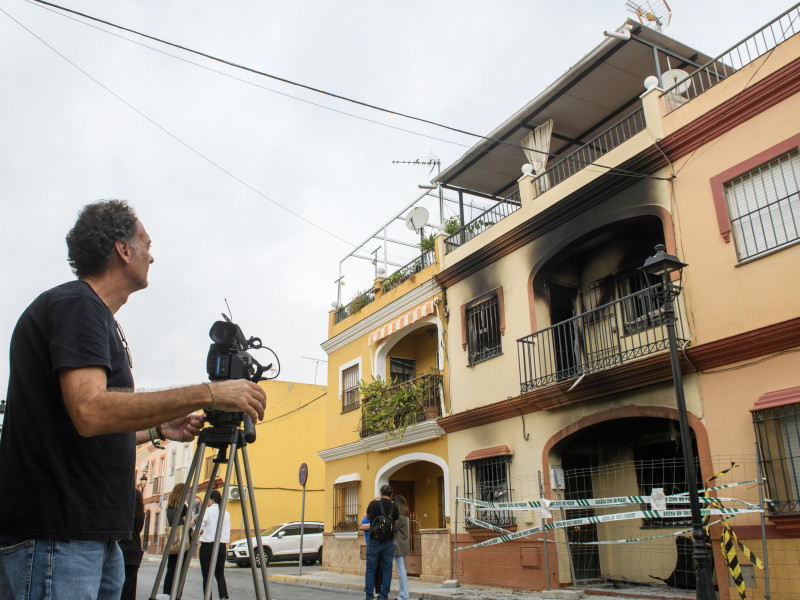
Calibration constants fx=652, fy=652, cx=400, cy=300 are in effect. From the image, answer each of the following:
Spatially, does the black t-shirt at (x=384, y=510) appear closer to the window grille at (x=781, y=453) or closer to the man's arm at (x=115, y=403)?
the window grille at (x=781, y=453)

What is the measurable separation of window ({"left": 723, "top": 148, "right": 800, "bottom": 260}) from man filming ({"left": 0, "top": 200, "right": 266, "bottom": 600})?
880 cm

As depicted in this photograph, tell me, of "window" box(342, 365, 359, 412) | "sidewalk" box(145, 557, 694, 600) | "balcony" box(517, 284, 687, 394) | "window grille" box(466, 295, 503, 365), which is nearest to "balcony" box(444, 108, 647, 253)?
"window grille" box(466, 295, 503, 365)

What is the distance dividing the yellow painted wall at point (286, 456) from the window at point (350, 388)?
404 inches

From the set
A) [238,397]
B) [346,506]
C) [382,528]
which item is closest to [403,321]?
[346,506]

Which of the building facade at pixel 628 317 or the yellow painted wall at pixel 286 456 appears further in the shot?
the yellow painted wall at pixel 286 456

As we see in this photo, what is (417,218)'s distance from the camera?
17453 mm

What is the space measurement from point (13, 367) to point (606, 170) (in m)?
10.8

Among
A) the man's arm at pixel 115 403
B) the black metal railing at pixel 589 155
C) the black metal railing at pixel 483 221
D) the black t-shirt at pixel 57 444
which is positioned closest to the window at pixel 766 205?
the black metal railing at pixel 589 155

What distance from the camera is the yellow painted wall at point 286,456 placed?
29375mm

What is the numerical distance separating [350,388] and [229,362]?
1648 cm

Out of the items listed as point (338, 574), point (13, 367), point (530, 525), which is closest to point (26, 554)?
point (13, 367)

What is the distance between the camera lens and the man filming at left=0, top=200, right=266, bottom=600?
2.02 metres

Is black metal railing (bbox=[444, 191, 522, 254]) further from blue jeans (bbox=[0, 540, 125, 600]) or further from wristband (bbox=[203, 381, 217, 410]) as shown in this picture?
blue jeans (bbox=[0, 540, 125, 600])

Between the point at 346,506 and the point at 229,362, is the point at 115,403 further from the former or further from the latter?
the point at 346,506
